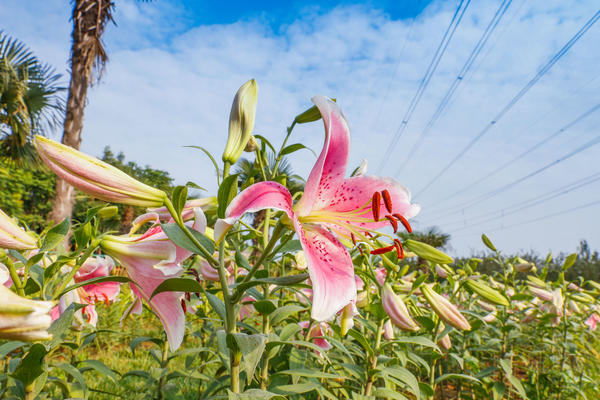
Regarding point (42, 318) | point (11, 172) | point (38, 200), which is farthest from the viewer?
point (38, 200)

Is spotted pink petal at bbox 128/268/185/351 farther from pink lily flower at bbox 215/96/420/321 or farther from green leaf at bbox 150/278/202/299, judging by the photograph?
pink lily flower at bbox 215/96/420/321

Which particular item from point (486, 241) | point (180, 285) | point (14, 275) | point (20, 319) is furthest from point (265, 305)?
point (486, 241)

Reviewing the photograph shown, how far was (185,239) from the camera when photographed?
2.02ft

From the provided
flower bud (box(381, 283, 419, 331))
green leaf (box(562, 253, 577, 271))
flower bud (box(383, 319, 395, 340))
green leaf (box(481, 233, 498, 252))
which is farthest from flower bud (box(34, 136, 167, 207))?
green leaf (box(562, 253, 577, 271))

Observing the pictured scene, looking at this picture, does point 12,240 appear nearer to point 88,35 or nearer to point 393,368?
point 393,368

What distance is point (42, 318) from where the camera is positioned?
0.39 metres

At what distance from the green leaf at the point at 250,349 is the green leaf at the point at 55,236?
340 millimetres

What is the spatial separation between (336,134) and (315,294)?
0.28 meters

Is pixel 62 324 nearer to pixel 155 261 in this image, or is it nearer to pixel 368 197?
pixel 155 261

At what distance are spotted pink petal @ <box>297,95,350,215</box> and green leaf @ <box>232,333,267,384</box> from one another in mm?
223

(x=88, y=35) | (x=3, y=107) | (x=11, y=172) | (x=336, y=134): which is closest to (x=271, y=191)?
(x=336, y=134)

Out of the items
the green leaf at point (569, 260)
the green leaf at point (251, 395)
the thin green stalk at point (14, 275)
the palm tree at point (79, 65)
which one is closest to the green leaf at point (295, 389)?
the green leaf at point (251, 395)

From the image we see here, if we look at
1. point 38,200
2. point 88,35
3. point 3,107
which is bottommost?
point 38,200

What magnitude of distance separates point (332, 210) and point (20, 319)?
50cm
